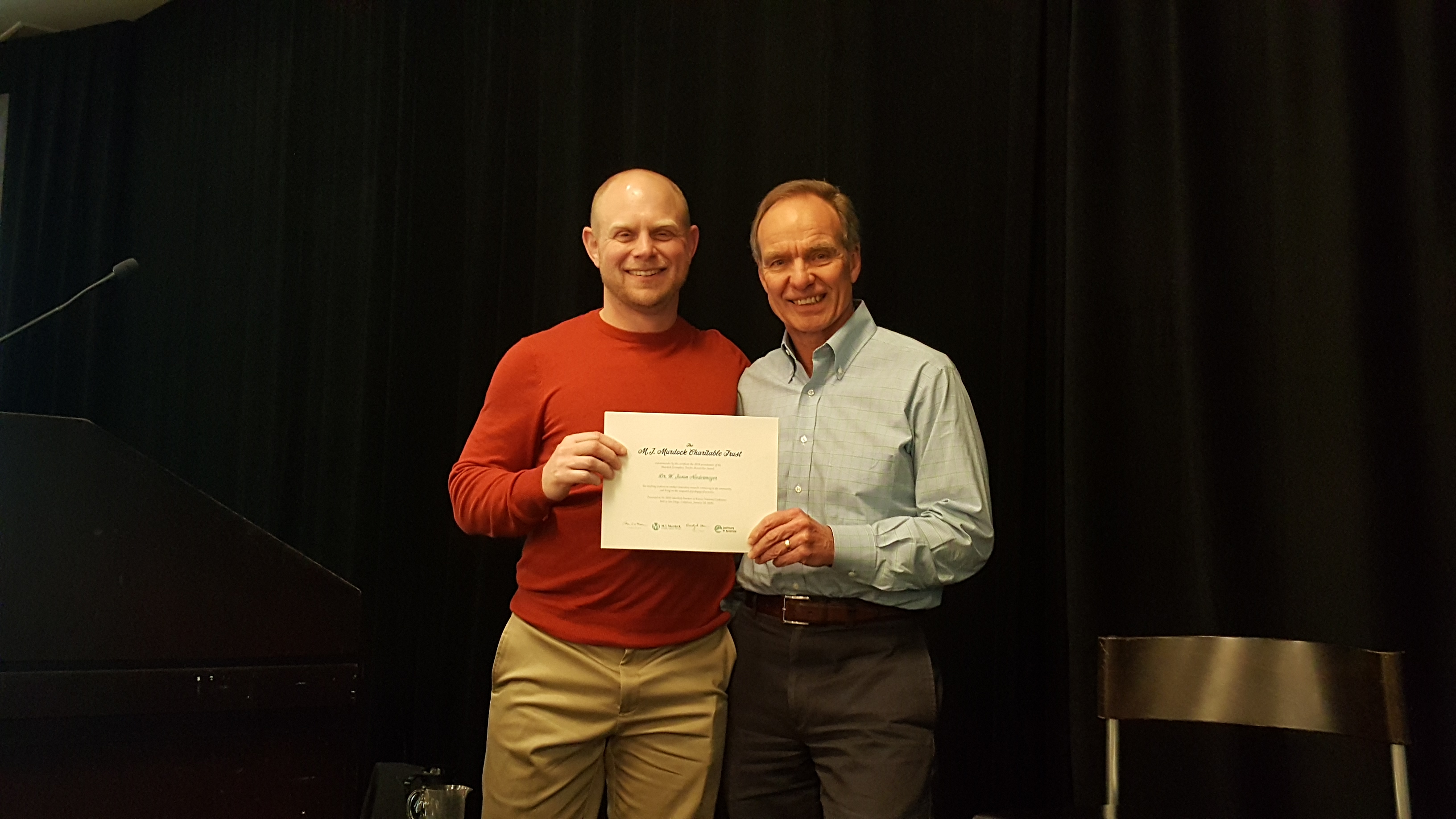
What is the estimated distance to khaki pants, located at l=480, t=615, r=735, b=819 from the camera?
1764 mm

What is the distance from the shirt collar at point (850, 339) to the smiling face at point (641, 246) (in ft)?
0.97

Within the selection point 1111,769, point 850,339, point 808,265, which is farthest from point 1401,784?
point 808,265

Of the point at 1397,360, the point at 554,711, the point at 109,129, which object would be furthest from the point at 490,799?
the point at 109,129

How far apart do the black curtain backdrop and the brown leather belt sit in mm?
681

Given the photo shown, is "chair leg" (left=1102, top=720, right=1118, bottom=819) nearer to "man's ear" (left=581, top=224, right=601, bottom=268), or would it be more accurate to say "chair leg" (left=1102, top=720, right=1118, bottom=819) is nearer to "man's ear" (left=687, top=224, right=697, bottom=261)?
"man's ear" (left=687, top=224, right=697, bottom=261)

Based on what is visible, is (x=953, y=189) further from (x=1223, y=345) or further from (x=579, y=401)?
(x=579, y=401)

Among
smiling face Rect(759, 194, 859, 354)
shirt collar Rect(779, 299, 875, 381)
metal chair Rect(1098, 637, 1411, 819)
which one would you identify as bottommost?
metal chair Rect(1098, 637, 1411, 819)

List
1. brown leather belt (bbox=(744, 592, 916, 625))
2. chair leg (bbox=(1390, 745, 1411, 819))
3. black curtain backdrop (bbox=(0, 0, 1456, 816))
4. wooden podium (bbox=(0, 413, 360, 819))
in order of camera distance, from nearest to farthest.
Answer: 1. wooden podium (bbox=(0, 413, 360, 819))
2. chair leg (bbox=(1390, 745, 1411, 819))
3. brown leather belt (bbox=(744, 592, 916, 625))
4. black curtain backdrop (bbox=(0, 0, 1456, 816))

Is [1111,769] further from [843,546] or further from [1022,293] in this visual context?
[1022,293]

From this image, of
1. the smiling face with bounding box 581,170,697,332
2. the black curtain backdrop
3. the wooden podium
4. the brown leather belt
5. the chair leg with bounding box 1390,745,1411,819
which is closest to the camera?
the wooden podium

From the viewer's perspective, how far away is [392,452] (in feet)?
10.7

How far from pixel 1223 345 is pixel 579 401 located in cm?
137

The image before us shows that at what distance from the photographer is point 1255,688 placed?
5.77 feet

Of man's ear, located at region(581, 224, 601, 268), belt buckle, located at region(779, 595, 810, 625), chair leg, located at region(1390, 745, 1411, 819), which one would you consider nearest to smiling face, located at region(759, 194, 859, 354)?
man's ear, located at region(581, 224, 601, 268)
